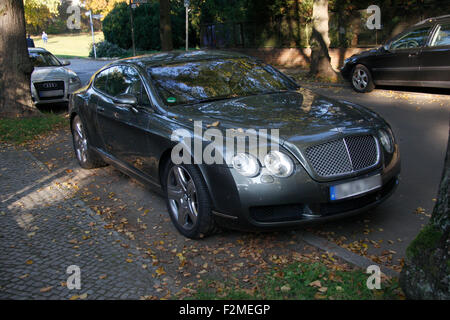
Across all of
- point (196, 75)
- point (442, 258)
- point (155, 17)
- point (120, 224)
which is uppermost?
point (155, 17)

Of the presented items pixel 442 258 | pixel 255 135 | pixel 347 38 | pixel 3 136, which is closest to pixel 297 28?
pixel 347 38

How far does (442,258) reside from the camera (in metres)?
2.96

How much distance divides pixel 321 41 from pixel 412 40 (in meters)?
3.85

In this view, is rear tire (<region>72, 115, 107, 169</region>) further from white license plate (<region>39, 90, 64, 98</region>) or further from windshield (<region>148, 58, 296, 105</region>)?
white license plate (<region>39, 90, 64, 98</region>)

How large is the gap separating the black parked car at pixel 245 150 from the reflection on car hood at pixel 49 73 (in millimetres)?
7403

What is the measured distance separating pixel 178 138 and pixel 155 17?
1362 inches

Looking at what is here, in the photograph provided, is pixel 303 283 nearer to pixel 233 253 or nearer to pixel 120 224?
pixel 233 253

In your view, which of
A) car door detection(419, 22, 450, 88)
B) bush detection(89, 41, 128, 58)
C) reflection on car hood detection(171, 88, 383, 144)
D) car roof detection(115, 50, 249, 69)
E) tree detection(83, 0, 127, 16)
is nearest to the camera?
reflection on car hood detection(171, 88, 383, 144)

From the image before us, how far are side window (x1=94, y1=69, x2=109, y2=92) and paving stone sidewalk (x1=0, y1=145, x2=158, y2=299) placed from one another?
1486mm

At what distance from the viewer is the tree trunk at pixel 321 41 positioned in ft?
48.4

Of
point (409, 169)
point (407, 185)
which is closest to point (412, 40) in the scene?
point (409, 169)

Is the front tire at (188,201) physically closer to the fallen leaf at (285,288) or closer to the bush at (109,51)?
the fallen leaf at (285,288)

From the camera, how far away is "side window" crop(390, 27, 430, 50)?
11.1 m

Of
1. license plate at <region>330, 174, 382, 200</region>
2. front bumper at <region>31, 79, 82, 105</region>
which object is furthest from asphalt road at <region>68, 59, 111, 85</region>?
license plate at <region>330, 174, 382, 200</region>
